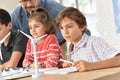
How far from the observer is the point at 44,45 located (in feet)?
5.55

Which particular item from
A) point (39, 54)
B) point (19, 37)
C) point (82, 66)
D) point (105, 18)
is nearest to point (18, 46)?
point (19, 37)

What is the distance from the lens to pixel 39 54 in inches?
66.3

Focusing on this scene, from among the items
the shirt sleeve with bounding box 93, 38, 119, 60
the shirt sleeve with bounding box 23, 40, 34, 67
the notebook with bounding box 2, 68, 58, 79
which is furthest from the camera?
the shirt sleeve with bounding box 23, 40, 34, 67

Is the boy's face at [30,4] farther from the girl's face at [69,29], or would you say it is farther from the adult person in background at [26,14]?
the girl's face at [69,29]

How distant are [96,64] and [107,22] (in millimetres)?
1787

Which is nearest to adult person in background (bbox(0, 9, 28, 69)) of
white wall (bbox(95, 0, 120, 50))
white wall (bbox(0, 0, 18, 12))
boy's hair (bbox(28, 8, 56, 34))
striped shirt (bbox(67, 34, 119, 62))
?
boy's hair (bbox(28, 8, 56, 34))

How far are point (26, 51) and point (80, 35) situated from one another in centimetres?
40

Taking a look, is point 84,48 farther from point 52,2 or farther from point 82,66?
point 52,2

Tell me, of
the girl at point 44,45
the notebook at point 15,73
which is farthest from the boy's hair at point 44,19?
the notebook at point 15,73

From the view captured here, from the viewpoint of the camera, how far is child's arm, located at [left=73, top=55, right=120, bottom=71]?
1.26m

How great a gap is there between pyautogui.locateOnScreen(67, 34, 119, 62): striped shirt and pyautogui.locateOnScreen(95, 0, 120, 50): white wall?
1375 mm

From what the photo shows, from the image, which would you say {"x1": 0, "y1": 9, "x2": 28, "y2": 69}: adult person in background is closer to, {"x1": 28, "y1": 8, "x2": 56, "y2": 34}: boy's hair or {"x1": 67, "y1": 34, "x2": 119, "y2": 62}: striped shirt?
{"x1": 28, "y1": 8, "x2": 56, "y2": 34}: boy's hair

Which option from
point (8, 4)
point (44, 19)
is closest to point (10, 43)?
point (44, 19)

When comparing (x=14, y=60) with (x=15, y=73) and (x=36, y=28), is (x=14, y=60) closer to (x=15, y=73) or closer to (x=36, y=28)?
(x=36, y=28)
